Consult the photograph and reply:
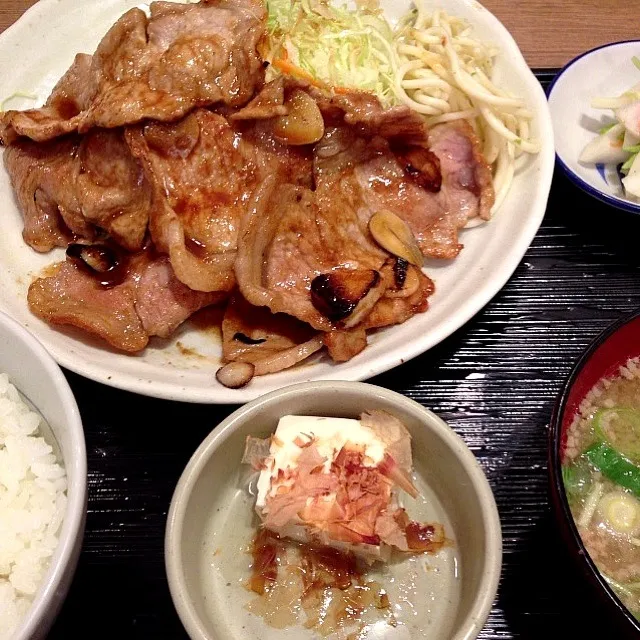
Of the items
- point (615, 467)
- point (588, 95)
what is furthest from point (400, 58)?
point (615, 467)

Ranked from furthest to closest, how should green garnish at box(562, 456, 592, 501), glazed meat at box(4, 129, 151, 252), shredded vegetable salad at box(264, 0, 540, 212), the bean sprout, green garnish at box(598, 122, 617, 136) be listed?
green garnish at box(598, 122, 617, 136) → shredded vegetable salad at box(264, 0, 540, 212) → the bean sprout → glazed meat at box(4, 129, 151, 252) → green garnish at box(562, 456, 592, 501)

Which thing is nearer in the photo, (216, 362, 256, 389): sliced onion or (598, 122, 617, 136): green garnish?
(216, 362, 256, 389): sliced onion

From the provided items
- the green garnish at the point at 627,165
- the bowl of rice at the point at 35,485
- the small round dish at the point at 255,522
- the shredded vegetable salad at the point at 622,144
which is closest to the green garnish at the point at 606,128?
the shredded vegetable salad at the point at 622,144

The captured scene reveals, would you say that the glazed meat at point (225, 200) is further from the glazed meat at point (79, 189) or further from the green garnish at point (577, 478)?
the green garnish at point (577, 478)

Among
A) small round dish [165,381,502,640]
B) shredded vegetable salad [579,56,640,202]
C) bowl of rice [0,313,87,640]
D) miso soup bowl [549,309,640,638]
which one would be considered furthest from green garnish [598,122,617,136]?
bowl of rice [0,313,87,640]

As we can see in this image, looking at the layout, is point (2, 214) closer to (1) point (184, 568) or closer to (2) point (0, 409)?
(2) point (0, 409)

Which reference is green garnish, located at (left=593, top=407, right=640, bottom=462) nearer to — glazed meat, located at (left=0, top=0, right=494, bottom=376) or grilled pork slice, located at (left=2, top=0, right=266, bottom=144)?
glazed meat, located at (left=0, top=0, right=494, bottom=376)

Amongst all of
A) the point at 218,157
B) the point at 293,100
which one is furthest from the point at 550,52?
the point at 218,157
